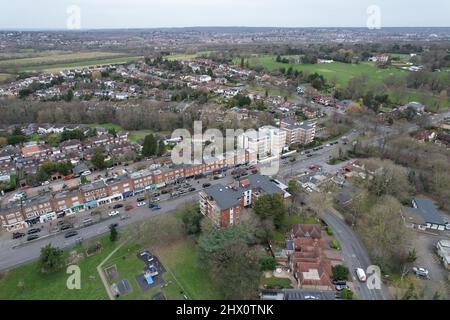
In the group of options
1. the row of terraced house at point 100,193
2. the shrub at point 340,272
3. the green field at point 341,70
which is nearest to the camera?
the shrub at point 340,272

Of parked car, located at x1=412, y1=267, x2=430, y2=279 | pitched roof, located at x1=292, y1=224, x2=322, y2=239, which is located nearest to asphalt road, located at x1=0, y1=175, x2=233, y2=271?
pitched roof, located at x1=292, y1=224, x2=322, y2=239

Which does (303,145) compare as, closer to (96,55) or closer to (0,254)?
(0,254)

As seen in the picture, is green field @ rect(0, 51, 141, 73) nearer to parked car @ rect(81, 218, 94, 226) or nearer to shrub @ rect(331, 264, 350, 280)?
parked car @ rect(81, 218, 94, 226)

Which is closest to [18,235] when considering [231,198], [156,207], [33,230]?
[33,230]

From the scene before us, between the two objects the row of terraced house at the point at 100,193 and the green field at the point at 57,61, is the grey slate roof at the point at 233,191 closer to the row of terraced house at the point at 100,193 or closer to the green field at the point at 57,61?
the row of terraced house at the point at 100,193

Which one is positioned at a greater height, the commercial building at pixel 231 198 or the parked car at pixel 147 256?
the commercial building at pixel 231 198

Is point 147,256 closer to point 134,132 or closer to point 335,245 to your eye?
point 335,245

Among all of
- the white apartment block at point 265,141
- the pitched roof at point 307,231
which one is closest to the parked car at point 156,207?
the pitched roof at point 307,231

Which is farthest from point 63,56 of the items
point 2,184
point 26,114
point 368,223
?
point 368,223
